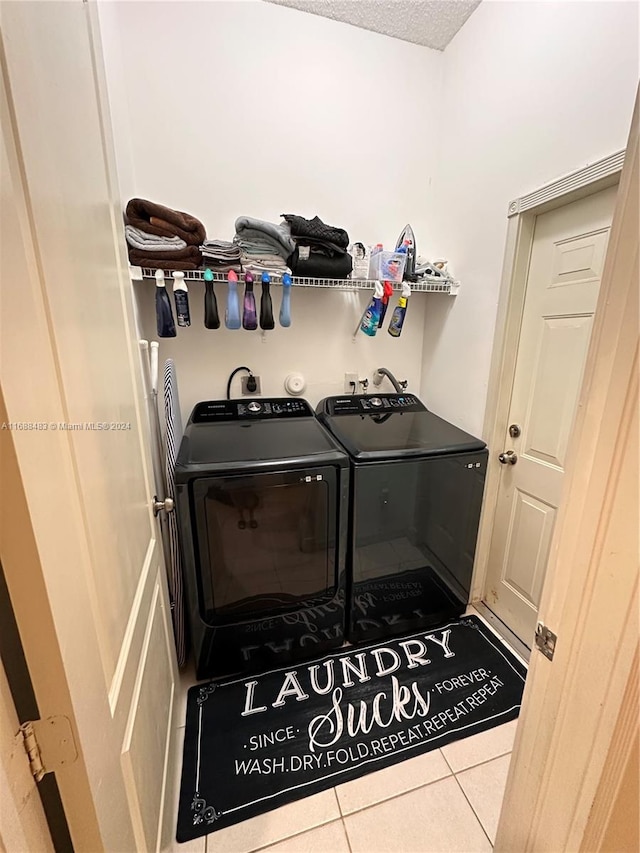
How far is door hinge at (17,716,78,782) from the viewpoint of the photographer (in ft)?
1.61

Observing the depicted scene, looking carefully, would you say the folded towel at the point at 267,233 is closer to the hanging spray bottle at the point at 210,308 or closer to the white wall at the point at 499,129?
the hanging spray bottle at the point at 210,308

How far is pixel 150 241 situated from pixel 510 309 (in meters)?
1.66

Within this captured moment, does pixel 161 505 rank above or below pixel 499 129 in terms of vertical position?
below

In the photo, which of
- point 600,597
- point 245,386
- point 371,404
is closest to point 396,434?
point 371,404

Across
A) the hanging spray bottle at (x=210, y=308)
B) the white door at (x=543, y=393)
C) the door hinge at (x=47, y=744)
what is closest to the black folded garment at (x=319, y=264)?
the hanging spray bottle at (x=210, y=308)

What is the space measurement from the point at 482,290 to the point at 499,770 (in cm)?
205

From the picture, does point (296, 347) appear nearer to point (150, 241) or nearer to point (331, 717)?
point (150, 241)

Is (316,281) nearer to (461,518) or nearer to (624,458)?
(461,518)

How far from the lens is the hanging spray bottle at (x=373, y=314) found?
6.16 feet

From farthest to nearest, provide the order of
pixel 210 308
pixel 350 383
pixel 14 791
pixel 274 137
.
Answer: pixel 350 383 < pixel 274 137 < pixel 210 308 < pixel 14 791

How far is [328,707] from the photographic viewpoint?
152cm

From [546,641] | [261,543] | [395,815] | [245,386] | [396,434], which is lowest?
[395,815]

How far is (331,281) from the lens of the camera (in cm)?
180

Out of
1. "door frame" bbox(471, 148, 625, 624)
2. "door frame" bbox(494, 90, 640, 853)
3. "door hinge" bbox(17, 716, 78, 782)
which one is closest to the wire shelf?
"door frame" bbox(471, 148, 625, 624)
